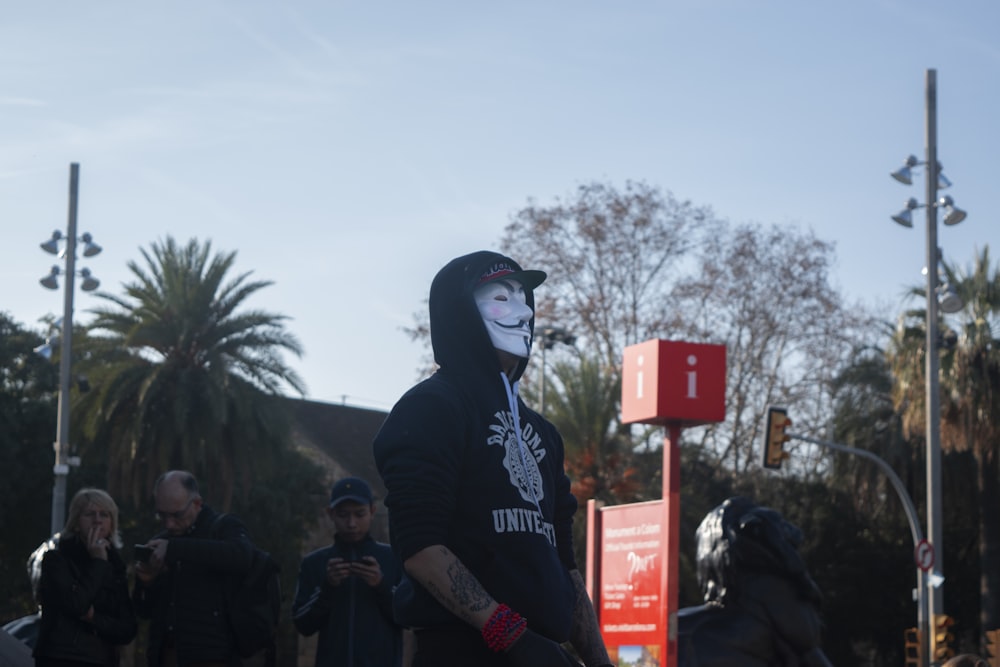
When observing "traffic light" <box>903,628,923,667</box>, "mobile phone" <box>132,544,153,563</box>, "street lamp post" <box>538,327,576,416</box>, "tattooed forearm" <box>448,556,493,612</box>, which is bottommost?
"traffic light" <box>903,628,923,667</box>

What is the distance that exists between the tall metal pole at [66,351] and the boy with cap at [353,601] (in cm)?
2024

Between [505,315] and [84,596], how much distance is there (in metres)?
3.40

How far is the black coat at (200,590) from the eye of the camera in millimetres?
6355

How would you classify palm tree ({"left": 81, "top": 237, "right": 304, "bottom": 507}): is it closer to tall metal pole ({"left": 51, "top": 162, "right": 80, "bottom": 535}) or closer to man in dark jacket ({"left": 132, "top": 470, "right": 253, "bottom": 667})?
tall metal pole ({"left": 51, "top": 162, "right": 80, "bottom": 535})

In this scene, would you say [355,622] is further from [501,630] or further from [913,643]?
[913,643]

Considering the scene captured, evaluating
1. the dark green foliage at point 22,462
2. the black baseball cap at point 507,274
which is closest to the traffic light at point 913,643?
the dark green foliage at point 22,462

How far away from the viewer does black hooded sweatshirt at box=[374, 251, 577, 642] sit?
11.2 ft

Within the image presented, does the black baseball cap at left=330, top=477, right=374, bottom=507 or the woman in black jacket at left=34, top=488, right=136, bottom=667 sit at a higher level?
the black baseball cap at left=330, top=477, right=374, bottom=507

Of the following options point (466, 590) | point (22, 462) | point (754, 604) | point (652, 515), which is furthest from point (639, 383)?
point (22, 462)

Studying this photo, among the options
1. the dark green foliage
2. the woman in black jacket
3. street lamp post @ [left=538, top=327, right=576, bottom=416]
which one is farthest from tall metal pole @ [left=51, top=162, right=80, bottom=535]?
the woman in black jacket

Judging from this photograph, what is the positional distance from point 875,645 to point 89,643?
33.4 meters

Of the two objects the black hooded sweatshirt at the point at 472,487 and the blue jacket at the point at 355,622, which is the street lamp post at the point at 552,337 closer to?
the blue jacket at the point at 355,622

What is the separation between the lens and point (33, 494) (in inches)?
1391

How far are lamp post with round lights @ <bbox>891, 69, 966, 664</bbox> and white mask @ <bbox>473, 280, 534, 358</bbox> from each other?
21.1 meters
